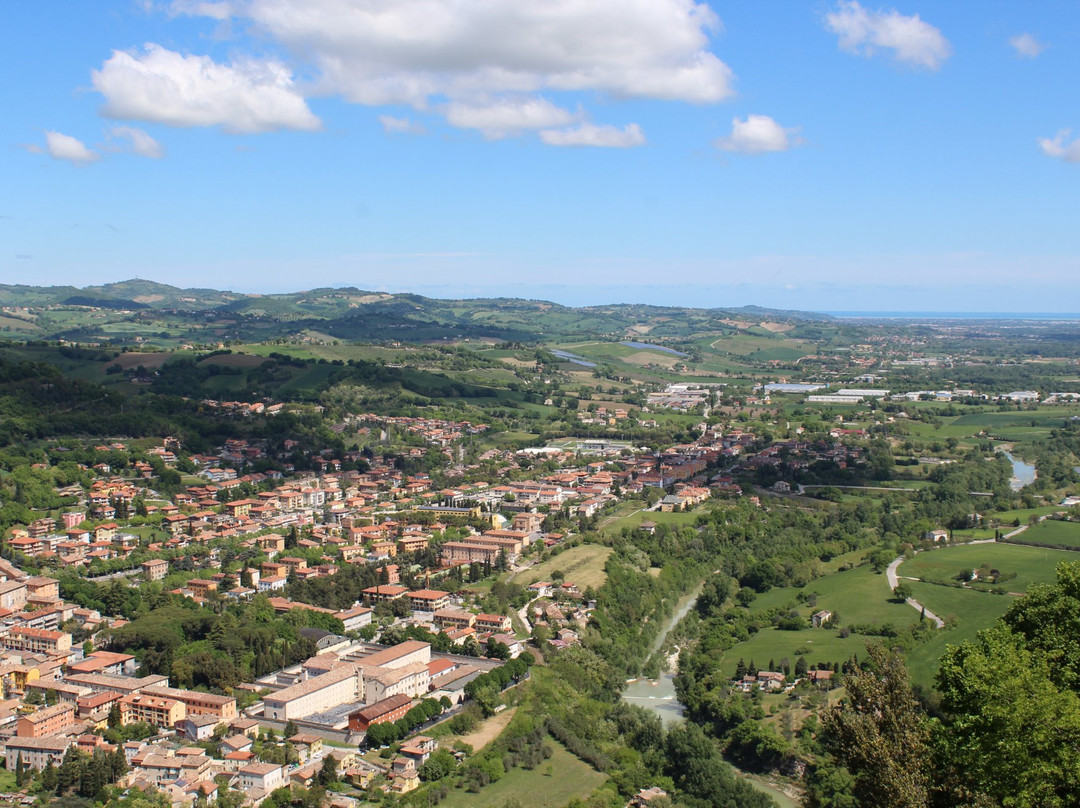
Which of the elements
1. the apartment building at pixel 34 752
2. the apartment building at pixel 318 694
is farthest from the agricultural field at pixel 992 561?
the apartment building at pixel 34 752

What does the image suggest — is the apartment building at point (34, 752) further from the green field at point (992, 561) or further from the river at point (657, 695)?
the green field at point (992, 561)

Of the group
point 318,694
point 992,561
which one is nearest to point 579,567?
point 318,694

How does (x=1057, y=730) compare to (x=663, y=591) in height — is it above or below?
above

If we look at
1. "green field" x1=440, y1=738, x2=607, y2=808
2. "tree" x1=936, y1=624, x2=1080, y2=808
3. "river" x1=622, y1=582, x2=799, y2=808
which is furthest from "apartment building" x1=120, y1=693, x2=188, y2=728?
"tree" x1=936, y1=624, x2=1080, y2=808

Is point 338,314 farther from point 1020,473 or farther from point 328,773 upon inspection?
point 328,773

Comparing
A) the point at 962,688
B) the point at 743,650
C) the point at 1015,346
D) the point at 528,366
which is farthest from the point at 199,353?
the point at 1015,346

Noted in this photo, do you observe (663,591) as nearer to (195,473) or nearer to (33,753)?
(33,753)

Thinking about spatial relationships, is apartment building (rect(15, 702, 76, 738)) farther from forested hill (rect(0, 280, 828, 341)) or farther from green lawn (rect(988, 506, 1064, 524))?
forested hill (rect(0, 280, 828, 341))
